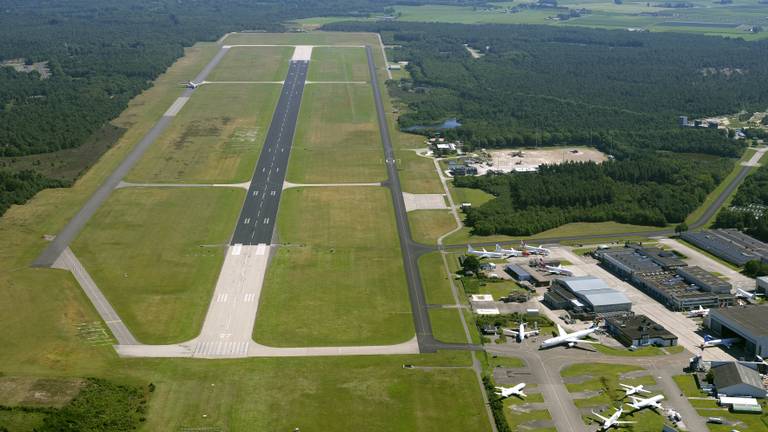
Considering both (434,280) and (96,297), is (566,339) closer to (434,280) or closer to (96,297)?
(434,280)

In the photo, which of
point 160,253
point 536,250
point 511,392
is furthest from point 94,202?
point 511,392

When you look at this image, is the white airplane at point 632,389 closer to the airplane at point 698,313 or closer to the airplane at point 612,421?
the airplane at point 612,421

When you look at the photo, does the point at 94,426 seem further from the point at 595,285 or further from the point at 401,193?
the point at 401,193

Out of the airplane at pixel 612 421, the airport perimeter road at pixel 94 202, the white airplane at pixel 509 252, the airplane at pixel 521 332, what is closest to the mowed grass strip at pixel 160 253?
the airport perimeter road at pixel 94 202

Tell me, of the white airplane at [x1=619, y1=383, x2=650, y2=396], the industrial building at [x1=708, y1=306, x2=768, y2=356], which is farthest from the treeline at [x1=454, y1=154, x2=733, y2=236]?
the white airplane at [x1=619, y1=383, x2=650, y2=396]

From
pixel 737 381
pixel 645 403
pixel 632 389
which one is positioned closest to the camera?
pixel 645 403

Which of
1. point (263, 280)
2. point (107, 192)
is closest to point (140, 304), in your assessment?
point (263, 280)
